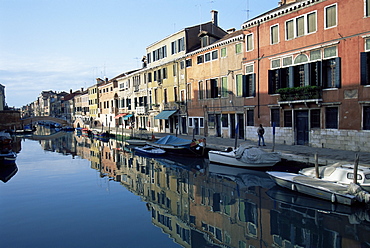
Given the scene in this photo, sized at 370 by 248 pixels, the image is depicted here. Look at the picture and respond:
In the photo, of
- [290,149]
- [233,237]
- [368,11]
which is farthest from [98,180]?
[368,11]

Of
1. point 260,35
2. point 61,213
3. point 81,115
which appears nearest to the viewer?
point 61,213

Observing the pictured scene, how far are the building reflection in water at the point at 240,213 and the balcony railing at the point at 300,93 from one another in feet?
15.7

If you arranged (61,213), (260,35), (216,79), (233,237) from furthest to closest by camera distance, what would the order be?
1. (216,79)
2. (260,35)
3. (61,213)
4. (233,237)

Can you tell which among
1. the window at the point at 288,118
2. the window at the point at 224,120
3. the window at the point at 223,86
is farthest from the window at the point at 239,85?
the window at the point at 288,118

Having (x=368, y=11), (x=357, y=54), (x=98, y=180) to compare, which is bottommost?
(x=98, y=180)

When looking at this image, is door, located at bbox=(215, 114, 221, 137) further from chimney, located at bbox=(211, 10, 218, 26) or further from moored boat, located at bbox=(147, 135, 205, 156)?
chimney, located at bbox=(211, 10, 218, 26)

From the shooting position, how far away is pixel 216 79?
21.7 meters

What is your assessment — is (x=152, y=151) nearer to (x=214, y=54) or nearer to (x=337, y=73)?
(x=214, y=54)

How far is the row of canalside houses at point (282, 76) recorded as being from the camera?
43.0ft

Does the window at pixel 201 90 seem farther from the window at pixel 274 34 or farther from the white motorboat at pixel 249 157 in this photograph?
the white motorboat at pixel 249 157

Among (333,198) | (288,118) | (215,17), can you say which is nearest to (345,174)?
(333,198)

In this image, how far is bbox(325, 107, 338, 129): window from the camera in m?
14.0

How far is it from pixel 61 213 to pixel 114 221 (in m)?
2.07

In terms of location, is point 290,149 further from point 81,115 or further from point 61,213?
point 81,115
